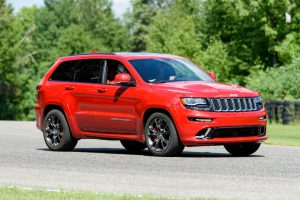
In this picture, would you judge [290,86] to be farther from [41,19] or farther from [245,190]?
[41,19]

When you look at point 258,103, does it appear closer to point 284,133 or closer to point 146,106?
point 146,106

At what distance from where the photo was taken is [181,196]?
1062 centimetres

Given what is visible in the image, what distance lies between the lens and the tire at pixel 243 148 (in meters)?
17.6

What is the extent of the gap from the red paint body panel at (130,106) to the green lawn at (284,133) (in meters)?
5.98

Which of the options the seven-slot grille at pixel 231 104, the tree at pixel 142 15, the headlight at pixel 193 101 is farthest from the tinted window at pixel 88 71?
the tree at pixel 142 15

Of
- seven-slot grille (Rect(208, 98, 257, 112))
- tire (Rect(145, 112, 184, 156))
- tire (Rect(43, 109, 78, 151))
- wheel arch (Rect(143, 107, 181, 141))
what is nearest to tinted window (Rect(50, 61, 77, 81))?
tire (Rect(43, 109, 78, 151))

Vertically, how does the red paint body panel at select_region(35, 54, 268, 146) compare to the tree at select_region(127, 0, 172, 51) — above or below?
above

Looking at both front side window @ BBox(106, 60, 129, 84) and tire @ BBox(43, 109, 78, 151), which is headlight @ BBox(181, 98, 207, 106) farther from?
tire @ BBox(43, 109, 78, 151)

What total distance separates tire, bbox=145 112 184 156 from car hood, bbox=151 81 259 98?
0.47 m

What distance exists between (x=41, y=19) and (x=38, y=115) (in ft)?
350

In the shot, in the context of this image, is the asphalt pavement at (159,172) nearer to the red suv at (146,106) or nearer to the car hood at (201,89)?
the red suv at (146,106)

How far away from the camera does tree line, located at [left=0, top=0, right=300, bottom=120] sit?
58.9 m

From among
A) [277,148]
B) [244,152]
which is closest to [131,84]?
[244,152]

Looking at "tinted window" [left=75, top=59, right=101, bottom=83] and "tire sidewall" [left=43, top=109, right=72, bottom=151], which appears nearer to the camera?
"tinted window" [left=75, top=59, right=101, bottom=83]
